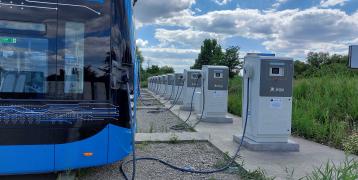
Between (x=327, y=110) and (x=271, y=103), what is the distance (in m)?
3.30

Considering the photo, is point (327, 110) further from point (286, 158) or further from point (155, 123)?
point (155, 123)

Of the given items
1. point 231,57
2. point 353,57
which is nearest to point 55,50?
point 353,57

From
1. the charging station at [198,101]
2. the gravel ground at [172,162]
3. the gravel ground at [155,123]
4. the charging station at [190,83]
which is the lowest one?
the gravel ground at [172,162]

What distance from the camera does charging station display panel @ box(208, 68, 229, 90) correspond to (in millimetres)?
12617

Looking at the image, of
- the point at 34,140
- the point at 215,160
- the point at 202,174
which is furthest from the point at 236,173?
the point at 34,140

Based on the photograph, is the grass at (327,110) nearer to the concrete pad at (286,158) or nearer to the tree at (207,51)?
the concrete pad at (286,158)

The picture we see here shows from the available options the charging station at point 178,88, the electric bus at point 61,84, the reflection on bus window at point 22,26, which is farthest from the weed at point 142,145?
the charging station at point 178,88

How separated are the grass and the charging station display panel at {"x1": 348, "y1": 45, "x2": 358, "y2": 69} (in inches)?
198

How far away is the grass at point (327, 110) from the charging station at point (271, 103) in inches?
53.8

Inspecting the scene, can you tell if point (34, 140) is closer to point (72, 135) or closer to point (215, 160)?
point (72, 135)

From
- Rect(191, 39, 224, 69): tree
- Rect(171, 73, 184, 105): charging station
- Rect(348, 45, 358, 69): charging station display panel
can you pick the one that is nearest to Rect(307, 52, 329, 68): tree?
Rect(191, 39, 224, 69): tree

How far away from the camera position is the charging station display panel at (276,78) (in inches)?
304

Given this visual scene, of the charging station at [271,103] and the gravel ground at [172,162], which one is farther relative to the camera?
the charging station at [271,103]

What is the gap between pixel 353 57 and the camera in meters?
2.71
